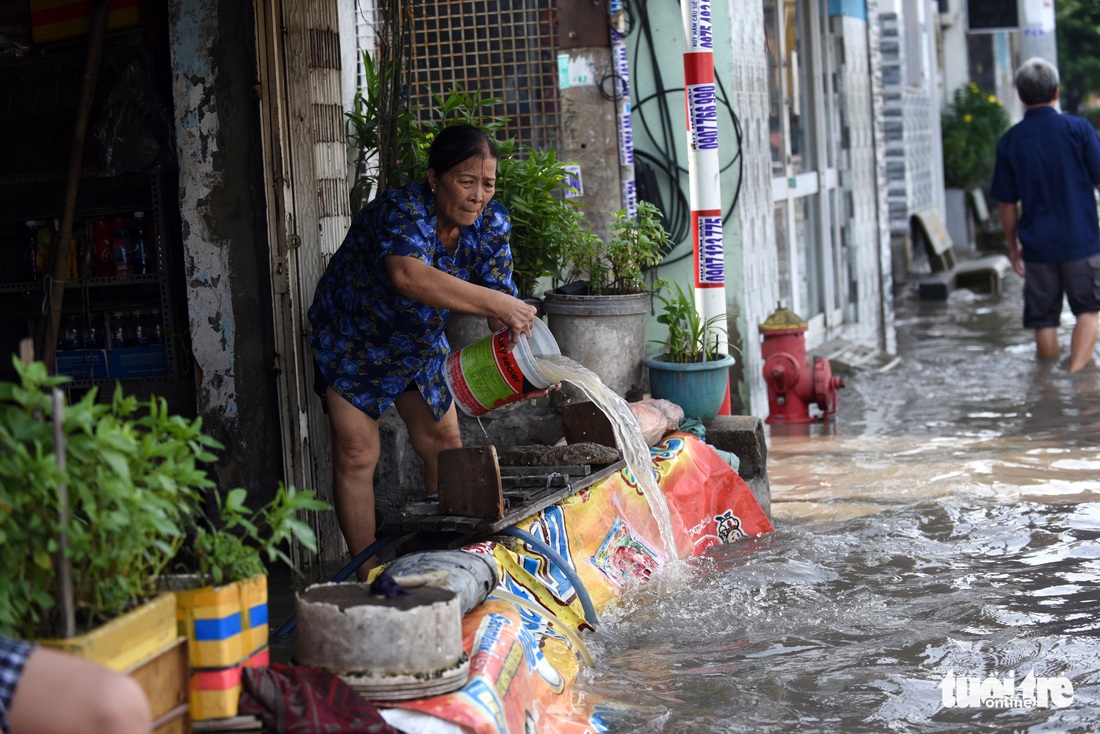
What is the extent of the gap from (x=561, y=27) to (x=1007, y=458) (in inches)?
138

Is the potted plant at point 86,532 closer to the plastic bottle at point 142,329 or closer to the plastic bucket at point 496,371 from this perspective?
the plastic bucket at point 496,371

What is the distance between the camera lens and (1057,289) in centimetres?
947

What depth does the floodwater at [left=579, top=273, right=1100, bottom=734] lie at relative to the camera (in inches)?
147

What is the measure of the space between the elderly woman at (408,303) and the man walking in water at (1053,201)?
592cm

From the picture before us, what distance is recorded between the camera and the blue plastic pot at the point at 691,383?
6.16 meters

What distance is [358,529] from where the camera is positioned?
4.68m

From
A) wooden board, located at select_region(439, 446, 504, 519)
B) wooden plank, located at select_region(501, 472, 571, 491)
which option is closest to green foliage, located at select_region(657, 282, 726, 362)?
wooden plank, located at select_region(501, 472, 571, 491)

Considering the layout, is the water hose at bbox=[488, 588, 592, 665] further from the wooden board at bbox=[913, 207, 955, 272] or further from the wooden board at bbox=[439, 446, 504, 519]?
the wooden board at bbox=[913, 207, 955, 272]

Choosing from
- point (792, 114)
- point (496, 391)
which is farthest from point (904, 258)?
point (496, 391)

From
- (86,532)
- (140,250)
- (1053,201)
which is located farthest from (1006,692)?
(1053,201)

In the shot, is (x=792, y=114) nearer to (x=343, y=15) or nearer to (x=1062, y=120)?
(x=1062, y=120)

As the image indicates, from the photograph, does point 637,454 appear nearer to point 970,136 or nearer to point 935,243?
point 935,243

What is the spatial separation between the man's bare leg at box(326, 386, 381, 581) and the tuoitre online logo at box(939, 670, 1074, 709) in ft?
6.83

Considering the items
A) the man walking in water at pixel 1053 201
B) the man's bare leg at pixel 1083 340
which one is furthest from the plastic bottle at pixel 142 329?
the man's bare leg at pixel 1083 340
